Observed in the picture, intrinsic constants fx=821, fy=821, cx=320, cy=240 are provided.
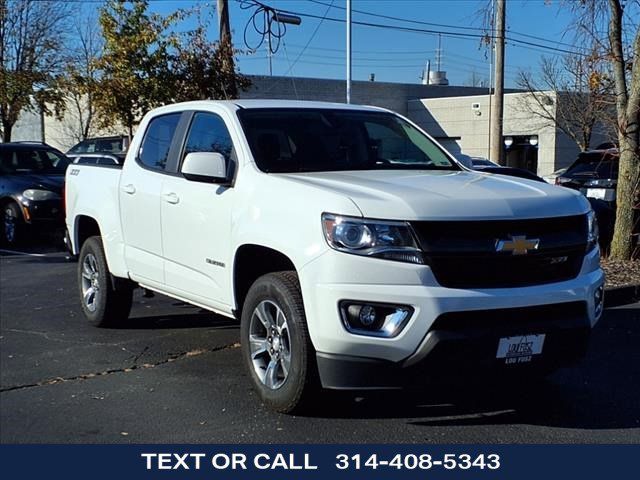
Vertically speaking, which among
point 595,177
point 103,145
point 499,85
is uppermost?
point 499,85

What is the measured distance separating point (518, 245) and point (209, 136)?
262 centimetres

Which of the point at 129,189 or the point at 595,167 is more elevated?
the point at 129,189

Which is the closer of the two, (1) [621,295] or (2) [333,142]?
(2) [333,142]

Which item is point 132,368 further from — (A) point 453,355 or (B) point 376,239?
(A) point 453,355

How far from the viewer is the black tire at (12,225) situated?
43.8 feet

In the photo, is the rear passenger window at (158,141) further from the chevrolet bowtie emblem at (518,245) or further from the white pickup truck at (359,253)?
the chevrolet bowtie emblem at (518,245)

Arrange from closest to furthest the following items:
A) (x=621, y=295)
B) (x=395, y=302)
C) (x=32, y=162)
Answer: (x=395, y=302)
(x=621, y=295)
(x=32, y=162)

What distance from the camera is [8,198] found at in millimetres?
13492

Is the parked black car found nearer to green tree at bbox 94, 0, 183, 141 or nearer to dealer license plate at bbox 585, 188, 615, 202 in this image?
dealer license plate at bbox 585, 188, 615, 202

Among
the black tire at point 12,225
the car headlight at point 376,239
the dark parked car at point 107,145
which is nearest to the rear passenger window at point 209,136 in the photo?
the car headlight at point 376,239

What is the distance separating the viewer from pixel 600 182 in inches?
479

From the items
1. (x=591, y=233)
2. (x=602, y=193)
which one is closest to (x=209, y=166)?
(x=591, y=233)

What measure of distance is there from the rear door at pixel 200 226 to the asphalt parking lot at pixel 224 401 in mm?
685

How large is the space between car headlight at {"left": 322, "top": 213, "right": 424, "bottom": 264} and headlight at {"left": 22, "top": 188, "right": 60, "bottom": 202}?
390 inches
